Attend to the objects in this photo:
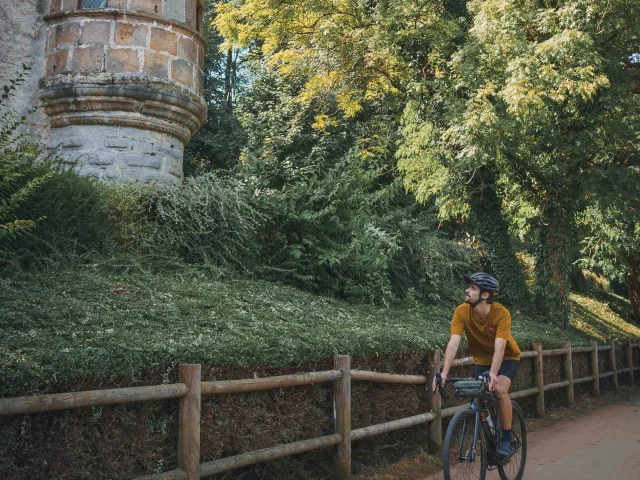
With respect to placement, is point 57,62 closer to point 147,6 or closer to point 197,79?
point 147,6

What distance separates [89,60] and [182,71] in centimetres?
132

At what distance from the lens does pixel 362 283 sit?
40.5 ft

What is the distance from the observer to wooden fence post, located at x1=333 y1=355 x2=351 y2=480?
6508mm

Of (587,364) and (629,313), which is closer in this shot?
(587,364)

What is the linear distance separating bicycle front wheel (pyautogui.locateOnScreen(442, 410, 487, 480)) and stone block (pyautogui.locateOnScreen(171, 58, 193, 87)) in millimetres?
6824

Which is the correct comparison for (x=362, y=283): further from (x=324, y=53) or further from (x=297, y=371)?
(x=324, y=53)

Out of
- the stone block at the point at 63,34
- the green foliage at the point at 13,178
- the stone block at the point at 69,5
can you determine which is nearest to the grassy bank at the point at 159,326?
the green foliage at the point at 13,178

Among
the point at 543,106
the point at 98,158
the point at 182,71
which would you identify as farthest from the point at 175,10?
the point at 543,106

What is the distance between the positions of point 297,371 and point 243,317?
1.62 m

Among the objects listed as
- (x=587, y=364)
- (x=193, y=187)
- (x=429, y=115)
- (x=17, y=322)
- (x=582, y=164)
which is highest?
(x=429, y=115)

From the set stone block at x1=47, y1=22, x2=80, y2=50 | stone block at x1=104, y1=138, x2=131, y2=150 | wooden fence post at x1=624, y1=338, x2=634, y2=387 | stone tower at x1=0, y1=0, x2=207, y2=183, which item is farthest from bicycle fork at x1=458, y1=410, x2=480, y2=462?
wooden fence post at x1=624, y1=338, x2=634, y2=387

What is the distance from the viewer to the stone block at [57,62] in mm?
10297

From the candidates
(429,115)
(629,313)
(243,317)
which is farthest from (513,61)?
(629,313)

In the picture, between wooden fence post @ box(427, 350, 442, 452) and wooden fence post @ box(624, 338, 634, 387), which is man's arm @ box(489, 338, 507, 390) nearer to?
wooden fence post @ box(427, 350, 442, 452)
